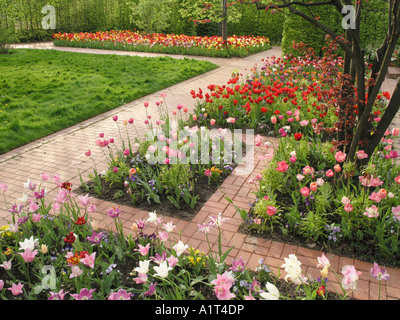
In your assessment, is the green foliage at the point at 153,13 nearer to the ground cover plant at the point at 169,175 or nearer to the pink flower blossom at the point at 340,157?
the ground cover plant at the point at 169,175

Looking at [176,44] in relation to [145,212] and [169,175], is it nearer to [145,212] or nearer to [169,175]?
[169,175]

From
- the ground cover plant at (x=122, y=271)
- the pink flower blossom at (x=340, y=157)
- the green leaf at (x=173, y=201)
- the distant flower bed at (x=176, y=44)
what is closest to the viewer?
the ground cover plant at (x=122, y=271)

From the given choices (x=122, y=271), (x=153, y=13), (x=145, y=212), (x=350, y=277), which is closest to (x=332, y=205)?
(x=350, y=277)

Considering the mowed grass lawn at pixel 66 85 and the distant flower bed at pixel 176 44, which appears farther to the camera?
the distant flower bed at pixel 176 44

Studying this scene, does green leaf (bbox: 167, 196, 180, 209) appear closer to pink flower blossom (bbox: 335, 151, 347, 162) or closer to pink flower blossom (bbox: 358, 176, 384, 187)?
pink flower blossom (bbox: 335, 151, 347, 162)

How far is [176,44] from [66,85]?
6875 mm

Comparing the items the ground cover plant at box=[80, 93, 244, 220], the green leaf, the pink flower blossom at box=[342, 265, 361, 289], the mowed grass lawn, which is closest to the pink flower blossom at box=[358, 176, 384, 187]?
the pink flower blossom at box=[342, 265, 361, 289]

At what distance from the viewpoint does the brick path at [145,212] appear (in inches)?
109

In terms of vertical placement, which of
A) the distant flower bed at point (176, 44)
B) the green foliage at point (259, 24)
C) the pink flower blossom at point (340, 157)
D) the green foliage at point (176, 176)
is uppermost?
the green foliage at point (259, 24)

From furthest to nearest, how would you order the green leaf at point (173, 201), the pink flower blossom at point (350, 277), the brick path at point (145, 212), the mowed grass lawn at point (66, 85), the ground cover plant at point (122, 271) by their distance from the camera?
the mowed grass lawn at point (66, 85) < the green leaf at point (173, 201) < the brick path at point (145, 212) < the ground cover plant at point (122, 271) < the pink flower blossom at point (350, 277)

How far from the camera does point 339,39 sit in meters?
3.24

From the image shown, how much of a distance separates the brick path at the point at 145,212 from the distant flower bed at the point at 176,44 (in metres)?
6.58

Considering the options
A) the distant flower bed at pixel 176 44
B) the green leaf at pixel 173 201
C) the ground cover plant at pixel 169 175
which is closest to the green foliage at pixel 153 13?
the distant flower bed at pixel 176 44
